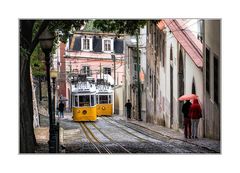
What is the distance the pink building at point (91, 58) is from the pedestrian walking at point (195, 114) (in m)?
1.30

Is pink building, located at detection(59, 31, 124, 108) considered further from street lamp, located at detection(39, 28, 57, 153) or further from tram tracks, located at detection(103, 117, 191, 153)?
street lamp, located at detection(39, 28, 57, 153)

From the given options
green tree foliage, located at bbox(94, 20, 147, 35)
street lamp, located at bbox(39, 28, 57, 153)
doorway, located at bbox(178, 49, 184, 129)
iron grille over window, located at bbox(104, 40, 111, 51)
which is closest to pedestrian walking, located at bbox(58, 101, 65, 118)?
street lamp, located at bbox(39, 28, 57, 153)

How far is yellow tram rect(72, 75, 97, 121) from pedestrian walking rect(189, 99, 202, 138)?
1.59 meters

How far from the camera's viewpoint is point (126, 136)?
61.3ft

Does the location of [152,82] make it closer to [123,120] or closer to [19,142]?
[123,120]

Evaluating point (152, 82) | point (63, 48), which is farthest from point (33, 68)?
point (152, 82)

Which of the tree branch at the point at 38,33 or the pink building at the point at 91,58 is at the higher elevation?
the tree branch at the point at 38,33

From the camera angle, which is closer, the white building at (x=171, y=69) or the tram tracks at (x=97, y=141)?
the tram tracks at (x=97, y=141)

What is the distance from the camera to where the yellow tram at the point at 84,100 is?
1909 cm

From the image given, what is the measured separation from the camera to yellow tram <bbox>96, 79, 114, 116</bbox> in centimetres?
1912

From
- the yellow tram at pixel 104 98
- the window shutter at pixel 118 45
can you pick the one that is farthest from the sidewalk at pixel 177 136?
the window shutter at pixel 118 45

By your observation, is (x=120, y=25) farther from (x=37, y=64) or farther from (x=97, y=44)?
(x=37, y=64)

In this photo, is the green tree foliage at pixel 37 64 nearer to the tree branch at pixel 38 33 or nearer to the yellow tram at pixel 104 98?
the tree branch at pixel 38 33
